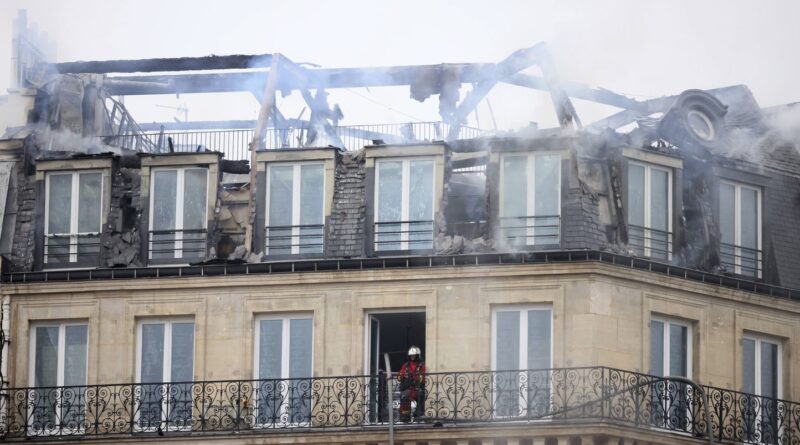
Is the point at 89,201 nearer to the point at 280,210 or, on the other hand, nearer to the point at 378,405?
the point at 280,210

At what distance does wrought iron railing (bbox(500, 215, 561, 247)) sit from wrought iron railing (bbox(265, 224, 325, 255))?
12.6 ft

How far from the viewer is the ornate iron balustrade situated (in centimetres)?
4784

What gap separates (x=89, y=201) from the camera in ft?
169

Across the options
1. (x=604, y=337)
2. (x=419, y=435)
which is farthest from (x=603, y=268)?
(x=419, y=435)

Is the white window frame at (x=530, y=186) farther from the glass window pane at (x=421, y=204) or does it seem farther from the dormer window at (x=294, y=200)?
the dormer window at (x=294, y=200)

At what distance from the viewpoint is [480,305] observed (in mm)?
49156

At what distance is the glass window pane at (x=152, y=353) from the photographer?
50.5 metres

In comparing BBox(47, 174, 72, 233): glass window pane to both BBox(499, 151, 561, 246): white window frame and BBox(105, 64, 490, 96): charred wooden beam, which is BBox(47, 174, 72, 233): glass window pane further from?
BBox(499, 151, 561, 246): white window frame

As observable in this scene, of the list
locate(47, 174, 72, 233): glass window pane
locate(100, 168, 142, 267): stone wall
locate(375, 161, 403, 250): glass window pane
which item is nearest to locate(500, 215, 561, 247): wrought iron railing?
locate(375, 161, 403, 250): glass window pane

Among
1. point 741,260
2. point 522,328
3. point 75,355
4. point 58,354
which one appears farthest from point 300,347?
point 741,260

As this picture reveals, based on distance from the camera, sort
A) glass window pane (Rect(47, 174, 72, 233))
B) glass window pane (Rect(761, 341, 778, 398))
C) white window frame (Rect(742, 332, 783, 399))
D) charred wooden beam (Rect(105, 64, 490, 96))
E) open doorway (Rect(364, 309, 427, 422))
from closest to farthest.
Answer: open doorway (Rect(364, 309, 427, 422)) → white window frame (Rect(742, 332, 783, 399)) → glass window pane (Rect(761, 341, 778, 398)) → glass window pane (Rect(47, 174, 72, 233)) → charred wooden beam (Rect(105, 64, 490, 96))

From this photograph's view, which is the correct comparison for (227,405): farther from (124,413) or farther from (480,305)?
(480,305)

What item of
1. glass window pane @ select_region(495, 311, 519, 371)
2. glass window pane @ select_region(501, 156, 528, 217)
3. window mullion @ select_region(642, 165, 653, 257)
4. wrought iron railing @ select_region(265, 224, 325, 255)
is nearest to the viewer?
glass window pane @ select_region(495, 311, 519, 371)

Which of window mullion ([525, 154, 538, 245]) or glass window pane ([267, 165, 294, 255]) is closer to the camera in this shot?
window mullion ([525, 154, 538, 245])
